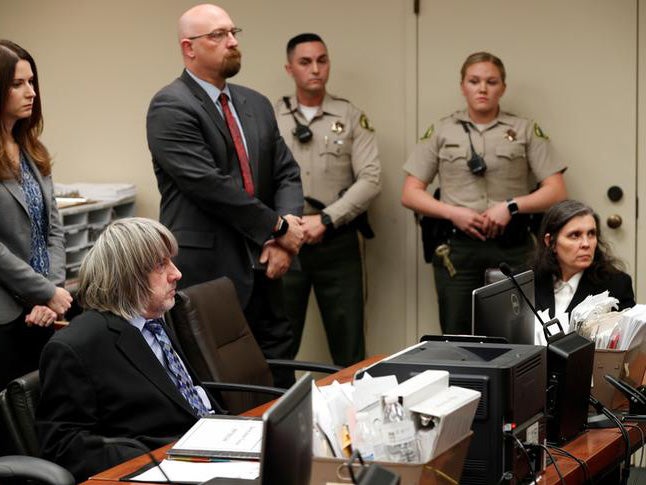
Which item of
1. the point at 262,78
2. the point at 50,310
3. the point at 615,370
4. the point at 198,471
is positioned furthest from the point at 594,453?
the point at 262,78

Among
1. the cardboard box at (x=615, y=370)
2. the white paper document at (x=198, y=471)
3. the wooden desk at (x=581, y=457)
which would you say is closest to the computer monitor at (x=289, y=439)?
the white paper document at (x=198, y=471)

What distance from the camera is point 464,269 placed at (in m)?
5.17

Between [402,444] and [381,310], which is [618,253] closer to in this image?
[381,310]

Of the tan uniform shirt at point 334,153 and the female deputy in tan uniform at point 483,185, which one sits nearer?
the female deputy in tan uniform at point 483,185

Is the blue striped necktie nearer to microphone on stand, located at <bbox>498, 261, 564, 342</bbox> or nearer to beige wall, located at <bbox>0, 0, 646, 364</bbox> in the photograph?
microphone on stand, located at <bbox>498, 261, 564, 342</bbox>

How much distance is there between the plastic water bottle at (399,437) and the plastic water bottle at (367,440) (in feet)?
0.06

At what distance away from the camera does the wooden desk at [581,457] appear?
2.53 meters

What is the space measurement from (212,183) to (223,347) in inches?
29.7

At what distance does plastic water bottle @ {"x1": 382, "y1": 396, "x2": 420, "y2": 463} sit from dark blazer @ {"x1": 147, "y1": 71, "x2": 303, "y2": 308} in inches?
84.3

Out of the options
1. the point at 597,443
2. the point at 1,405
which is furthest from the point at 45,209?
the point at 597,443

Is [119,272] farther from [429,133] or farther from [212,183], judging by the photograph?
[429,133]

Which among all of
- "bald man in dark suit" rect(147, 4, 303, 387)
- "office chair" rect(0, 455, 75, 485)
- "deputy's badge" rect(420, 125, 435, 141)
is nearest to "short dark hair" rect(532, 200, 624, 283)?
"bald man in dark suit" rect(147, 4, 303, 387)

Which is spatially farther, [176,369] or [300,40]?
[300,40]

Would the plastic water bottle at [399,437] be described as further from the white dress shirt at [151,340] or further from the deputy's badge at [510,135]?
the deputy's badge at [510,135]
